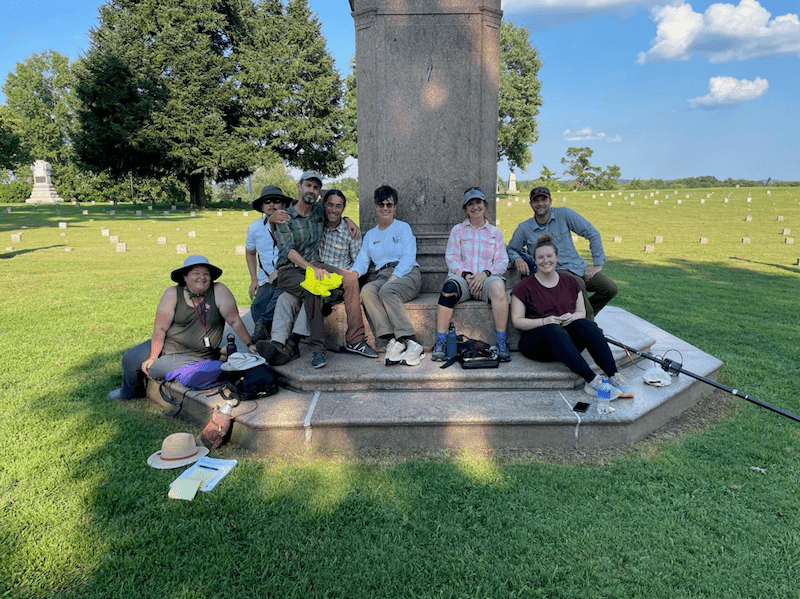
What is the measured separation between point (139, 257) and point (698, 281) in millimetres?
13706

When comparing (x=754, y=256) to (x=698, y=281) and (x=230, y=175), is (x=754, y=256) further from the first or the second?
(x=230, y=175)

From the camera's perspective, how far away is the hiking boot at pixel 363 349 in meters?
5.02

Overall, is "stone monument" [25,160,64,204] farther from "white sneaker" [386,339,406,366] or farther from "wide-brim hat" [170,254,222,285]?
"white sneaker" [386,339,406,366]

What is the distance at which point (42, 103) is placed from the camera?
53.9 m

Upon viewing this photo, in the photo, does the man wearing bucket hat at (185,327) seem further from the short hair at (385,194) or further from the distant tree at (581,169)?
the distant tree at (581,169)

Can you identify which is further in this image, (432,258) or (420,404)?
(432,258)

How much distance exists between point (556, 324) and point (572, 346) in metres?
0.23

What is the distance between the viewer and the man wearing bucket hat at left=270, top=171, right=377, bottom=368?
4953mm

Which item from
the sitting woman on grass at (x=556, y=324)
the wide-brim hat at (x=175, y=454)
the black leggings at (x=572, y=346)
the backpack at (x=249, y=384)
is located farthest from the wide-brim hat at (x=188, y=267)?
the black leggings at (x=572, y=346)

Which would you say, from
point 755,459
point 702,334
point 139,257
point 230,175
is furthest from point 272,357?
point 230,175

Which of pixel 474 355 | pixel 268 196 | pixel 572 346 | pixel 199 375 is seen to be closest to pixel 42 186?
pixel 268 196

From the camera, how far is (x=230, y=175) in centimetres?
3738

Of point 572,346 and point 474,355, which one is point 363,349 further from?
point 572,346

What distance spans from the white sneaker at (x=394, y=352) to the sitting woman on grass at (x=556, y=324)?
1.03 meters
